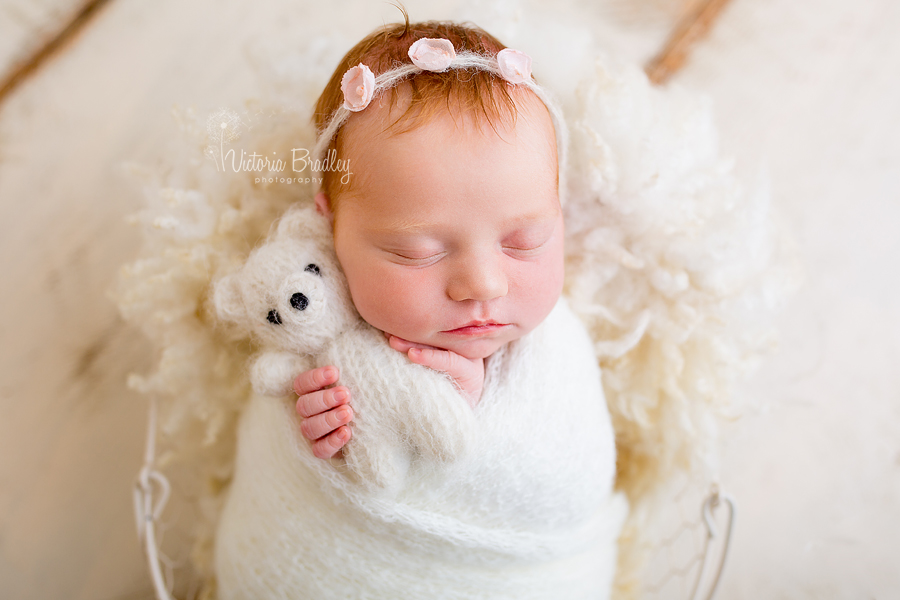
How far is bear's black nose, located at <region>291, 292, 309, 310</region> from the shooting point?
→ 2.60ft

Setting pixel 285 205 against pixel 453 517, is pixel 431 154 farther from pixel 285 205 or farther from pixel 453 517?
pixel 453 517

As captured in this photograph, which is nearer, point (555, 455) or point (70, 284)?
point (555, 455)

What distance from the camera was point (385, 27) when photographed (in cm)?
93

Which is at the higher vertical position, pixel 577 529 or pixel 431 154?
pixel 431 154

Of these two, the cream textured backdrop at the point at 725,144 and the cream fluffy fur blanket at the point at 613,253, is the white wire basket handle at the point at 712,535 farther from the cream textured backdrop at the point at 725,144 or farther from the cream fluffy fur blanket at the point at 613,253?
the cream textured backdrop at the point at 725,144

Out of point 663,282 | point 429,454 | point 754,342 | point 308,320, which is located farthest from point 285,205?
point 754,342

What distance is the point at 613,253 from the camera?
1019 mm

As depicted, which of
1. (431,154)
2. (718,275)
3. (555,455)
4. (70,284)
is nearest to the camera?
(431,154)

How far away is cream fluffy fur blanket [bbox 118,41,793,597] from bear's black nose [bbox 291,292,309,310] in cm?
22

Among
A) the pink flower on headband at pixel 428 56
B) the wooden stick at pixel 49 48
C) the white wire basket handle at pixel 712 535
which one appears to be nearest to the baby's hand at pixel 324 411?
the pink flower on headband at pixel 428 56

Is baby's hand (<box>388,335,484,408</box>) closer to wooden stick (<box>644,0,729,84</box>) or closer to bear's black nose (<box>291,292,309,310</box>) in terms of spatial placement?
bear's black nose (<box>291,292,309,310</box>)

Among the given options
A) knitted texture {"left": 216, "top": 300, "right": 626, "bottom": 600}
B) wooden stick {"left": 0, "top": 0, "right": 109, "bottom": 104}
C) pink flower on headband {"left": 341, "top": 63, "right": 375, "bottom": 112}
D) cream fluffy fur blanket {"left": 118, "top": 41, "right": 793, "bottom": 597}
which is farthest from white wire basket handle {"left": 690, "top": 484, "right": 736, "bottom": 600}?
wooden stick {"left": 0, "top": 0, "right": 109, "bottom": 104}

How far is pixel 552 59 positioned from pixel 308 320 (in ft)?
2.00

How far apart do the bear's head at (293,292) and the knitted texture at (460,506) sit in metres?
0.08
